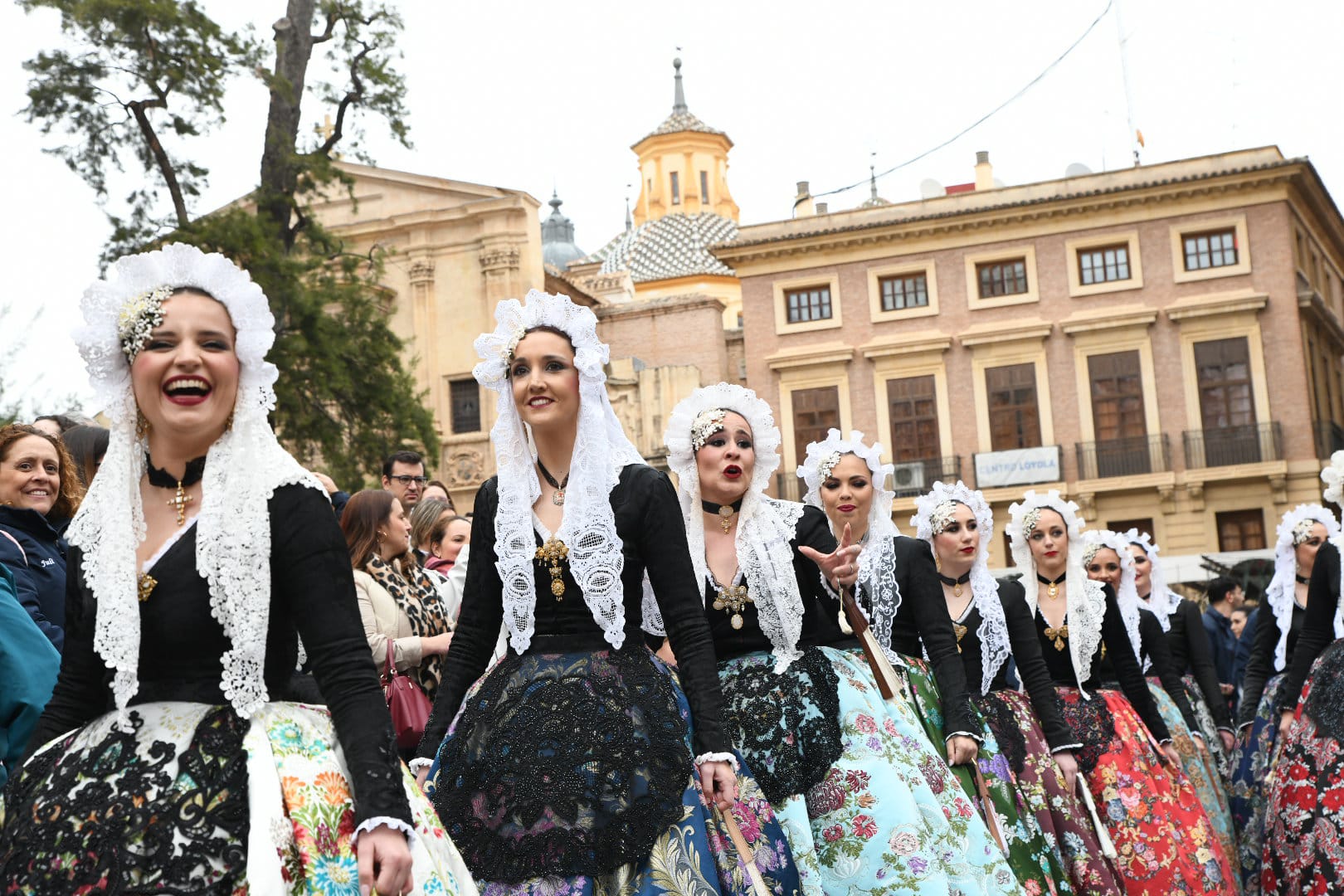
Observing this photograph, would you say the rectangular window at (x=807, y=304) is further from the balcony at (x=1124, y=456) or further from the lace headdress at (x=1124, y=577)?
the lace headdress at (x=1124, y=577)

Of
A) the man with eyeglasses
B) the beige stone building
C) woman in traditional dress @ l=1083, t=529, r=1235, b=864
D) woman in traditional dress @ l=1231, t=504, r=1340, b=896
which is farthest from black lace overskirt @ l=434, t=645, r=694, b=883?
the beige stone building

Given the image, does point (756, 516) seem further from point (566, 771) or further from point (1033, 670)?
point (1033, 670)

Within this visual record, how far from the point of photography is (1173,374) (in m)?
36.8

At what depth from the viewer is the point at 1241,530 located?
35.9 meters

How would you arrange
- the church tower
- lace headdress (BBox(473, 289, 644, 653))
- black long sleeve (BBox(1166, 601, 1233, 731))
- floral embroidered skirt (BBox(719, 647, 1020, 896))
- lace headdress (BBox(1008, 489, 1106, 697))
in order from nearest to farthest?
1. lace headdress (BBox(473, 289, 644, 653))
2. floral embroidered skirt (BBox(719, 647, 1020, 896))
3. lace headdress (BBox(1008, 489, 1106, 697))
4. black long sleeve (BBox(1166, 601, 1233, 731))
5. the church tower

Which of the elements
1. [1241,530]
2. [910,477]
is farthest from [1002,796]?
[910,477]

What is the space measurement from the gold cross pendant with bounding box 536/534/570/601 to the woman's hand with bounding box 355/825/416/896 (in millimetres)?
1550

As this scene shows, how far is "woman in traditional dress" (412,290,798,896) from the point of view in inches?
166

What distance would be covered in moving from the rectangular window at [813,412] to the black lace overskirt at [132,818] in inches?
1416

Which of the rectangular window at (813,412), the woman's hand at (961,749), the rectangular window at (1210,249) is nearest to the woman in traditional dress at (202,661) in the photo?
the woman's hand at (961,749)

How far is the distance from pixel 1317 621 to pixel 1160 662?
2611 millimetres

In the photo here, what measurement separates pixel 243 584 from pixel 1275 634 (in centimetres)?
866

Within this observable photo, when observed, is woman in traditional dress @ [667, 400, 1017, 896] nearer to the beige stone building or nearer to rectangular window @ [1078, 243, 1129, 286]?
the beige stone building

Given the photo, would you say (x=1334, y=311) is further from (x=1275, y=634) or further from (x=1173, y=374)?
(x=1275, y=634)
